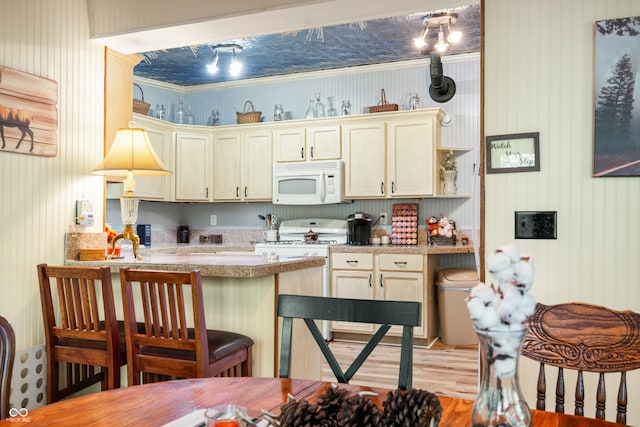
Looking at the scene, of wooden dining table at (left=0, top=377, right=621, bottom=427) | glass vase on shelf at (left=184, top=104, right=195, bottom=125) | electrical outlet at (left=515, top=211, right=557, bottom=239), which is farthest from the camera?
glass vase on shelf at (left=184, top=104, right=195, bottom=125)

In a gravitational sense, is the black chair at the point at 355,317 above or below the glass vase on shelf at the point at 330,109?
below

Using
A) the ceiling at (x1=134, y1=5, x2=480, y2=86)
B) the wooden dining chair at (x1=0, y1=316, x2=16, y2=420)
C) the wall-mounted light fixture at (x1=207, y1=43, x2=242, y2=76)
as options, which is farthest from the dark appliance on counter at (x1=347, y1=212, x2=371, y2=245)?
the wooden dining chair at (x1=0, y1=316, x2=16, y2=420)

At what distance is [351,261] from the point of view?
195 inches

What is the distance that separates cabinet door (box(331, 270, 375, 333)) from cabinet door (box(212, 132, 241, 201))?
158 centimetres

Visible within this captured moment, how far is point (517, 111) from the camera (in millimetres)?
2156

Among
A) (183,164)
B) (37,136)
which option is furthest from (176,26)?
(183,164)

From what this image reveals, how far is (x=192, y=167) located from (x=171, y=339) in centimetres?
398

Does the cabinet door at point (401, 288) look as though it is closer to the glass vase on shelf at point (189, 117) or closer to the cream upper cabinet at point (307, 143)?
the cream upper cabinet at point (307, 143)

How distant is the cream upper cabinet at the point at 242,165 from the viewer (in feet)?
18.7

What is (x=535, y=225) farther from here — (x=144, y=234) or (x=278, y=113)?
(x=144, y=234)

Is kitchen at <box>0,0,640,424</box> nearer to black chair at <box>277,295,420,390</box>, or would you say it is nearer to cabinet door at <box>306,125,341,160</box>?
black chair at <box>277,295,420,390</box>

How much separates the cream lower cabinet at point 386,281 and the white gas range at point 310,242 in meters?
0.09

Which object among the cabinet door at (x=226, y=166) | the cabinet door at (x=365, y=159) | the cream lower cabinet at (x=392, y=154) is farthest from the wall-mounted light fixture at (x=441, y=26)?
the cabinet door at (x=226, y=166)

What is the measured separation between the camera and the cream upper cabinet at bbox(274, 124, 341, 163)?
5363 mm
